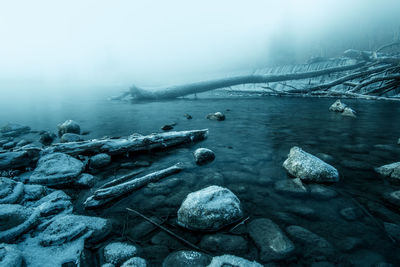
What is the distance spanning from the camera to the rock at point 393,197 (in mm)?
2618

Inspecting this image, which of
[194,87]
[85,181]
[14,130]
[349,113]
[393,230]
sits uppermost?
[194,87]

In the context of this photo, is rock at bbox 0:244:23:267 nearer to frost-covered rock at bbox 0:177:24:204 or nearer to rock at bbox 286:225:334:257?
frost-covered rock at bbox 0:177:24:204

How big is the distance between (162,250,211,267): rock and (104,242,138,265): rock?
379mm

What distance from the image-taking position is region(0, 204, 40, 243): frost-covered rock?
210 centimetres

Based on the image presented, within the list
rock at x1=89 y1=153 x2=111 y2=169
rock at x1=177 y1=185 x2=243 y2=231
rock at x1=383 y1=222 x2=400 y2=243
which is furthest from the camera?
rock at x1=89 y1=153 x2=111 y2=169

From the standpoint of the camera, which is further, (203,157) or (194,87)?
(194,87)

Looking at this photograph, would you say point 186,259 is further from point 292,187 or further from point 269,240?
point 292,187

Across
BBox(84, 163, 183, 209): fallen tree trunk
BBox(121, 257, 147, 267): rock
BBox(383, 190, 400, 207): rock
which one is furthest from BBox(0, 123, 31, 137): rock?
BBox(383, 190, 400, 207): rock

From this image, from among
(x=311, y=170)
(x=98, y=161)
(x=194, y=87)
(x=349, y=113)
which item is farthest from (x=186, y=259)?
(x=194, y=87)

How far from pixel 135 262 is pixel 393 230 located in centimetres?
276

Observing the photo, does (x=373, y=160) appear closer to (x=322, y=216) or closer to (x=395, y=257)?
(x=322, y=216)

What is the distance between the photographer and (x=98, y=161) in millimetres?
4191

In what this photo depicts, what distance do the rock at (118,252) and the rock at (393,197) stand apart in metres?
3.33

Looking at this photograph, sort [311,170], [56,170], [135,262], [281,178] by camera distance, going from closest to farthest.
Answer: [135,262]
[311,170]
[281,178]
[56,170]
